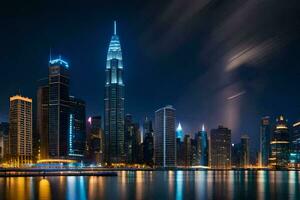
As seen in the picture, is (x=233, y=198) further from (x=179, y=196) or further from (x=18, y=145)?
(x=18, y=145)

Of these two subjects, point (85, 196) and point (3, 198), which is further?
point (85, 196)

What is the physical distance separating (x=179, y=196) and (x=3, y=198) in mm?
19114

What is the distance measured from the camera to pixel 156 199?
50.6m

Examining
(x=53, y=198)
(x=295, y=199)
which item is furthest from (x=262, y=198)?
(x=53, y=198)

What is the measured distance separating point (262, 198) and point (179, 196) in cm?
916

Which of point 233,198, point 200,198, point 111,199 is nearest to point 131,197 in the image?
point 111,199

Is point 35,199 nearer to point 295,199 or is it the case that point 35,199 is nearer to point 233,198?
point 233,198

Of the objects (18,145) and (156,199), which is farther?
(18,145)

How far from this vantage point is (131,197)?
52594 mm

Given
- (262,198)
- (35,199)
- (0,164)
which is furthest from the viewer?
(0,164)

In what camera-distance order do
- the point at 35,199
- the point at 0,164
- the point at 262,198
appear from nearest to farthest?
1. the point at 35,199
2. the point at 262,198
3. the point at 0,164

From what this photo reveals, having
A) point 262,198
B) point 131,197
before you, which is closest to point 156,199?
point 131,197

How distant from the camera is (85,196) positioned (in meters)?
53.8

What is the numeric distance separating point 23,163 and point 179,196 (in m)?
154
